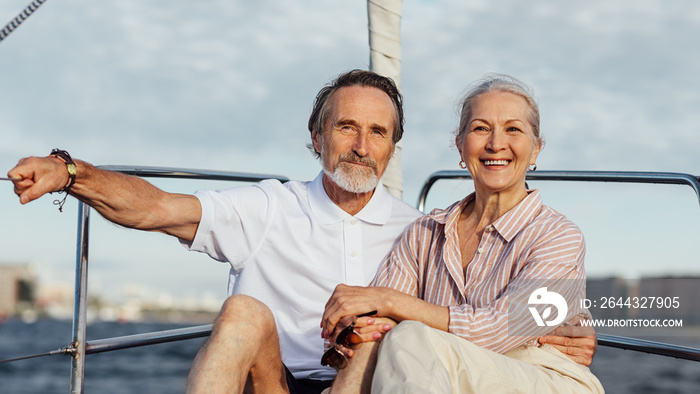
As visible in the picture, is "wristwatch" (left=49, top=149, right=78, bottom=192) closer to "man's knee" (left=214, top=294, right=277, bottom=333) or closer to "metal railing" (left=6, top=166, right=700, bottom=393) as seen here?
"metal railing" (left=6, top=166, right=700, bottom=393)

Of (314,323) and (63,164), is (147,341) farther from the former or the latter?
(63,164)

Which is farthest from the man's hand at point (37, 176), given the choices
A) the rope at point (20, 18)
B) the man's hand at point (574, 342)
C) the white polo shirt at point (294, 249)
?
the man's hand at point (574, 342)

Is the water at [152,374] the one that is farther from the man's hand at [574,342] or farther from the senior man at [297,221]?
Answer: the man's hand at [574,342]

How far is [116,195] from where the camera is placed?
7.28 feet

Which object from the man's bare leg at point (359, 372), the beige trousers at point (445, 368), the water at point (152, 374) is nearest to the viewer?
the beige trousers at point (445, 368)

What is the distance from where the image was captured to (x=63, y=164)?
2023 mm

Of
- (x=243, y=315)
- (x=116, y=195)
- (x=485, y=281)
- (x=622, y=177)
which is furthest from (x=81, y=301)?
(x=622, y=177)

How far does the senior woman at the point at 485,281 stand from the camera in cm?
175

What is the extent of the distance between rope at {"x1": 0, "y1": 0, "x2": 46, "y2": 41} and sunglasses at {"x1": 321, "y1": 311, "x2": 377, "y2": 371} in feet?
3.68

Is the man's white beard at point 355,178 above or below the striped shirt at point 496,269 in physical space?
above

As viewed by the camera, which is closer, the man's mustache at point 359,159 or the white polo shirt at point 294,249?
the white polo shirt at point 294,249

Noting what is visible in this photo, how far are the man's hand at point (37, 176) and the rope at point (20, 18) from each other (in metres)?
0.32

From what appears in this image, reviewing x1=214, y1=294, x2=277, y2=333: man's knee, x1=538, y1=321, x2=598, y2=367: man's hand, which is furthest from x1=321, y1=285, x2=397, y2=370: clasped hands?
x1=538, y1=321, x2=598, y2=367: man's hand

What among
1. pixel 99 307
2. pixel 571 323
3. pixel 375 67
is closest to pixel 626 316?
pixel 571 323
